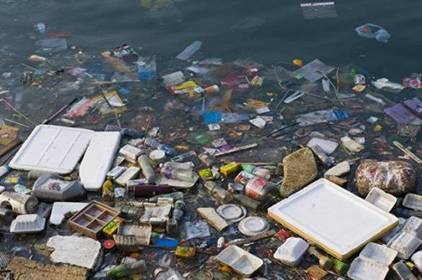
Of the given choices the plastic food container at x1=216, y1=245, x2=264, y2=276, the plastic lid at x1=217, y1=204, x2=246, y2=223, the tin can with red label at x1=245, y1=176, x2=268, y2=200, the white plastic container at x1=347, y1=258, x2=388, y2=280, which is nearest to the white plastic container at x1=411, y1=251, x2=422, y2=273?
the white plastic container at x1=347, y1=258, x2=388, y2=280

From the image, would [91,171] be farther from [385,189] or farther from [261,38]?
[261,38]

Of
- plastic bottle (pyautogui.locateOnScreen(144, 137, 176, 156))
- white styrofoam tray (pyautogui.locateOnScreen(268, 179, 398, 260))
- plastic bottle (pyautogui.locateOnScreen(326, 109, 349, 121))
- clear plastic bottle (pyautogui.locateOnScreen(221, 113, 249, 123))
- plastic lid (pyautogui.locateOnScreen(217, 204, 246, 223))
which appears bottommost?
plastic lid (pyautogui.locateOnScreen(217, 204, 246, 223))

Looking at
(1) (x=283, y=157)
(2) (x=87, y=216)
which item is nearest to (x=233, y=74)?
(1) (x=283, y=157)

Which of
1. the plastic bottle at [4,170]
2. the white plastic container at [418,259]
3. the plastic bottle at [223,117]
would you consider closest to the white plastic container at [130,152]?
the plastic bottle at [223,117]

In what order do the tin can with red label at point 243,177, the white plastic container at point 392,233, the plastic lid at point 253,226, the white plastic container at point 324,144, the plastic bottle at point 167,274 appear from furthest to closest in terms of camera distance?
1. the white plastic container at point 324,144
2. the tin can with red label at point 243,177
3. the plastic lid at point 253,226
4. the white plastic container at point 392,233
5. the plastic bottle at point 167,274

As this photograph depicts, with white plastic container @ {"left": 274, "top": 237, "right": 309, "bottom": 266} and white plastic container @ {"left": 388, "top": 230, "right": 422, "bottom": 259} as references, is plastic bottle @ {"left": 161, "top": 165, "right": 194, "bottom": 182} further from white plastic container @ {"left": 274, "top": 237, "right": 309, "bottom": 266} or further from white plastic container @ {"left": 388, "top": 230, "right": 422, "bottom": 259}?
white plastic container @ {"left": 388, "top": 230, "right": 422, "bottom": 259}

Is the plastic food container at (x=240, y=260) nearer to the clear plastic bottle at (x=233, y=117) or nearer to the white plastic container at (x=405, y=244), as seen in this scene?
the white plastic container at (x=405, y=244)

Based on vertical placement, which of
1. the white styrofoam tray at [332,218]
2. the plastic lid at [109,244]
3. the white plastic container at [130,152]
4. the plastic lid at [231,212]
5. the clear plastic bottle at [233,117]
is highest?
the white plastic container at [130,152]
